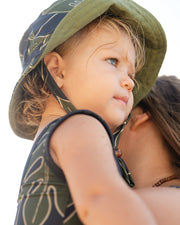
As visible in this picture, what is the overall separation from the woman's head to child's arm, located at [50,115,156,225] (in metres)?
0.89

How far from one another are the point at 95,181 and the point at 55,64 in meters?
0.98

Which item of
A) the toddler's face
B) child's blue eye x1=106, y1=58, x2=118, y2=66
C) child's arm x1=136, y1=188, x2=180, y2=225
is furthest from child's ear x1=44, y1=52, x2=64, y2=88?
child's arm x1=136, y1=188, x2=180, y2=225

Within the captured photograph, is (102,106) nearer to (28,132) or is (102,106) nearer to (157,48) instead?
(28,132)

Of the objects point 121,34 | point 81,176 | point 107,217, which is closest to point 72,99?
point 121,34

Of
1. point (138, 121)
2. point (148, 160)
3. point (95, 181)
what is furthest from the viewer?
point (138, 121)

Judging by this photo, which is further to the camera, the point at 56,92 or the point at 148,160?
the point at 148,160

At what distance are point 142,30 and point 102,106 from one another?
708 millimetres

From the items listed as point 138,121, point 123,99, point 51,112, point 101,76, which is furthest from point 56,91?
point 138,121

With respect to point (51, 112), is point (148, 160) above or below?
below

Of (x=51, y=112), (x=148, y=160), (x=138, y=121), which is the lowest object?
(x=148, y=160)

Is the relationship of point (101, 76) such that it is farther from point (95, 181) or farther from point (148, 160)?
point (95, 181)

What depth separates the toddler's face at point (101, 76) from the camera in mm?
1656

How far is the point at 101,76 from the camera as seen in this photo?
5.45 feet

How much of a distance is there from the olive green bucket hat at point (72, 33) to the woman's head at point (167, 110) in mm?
77
